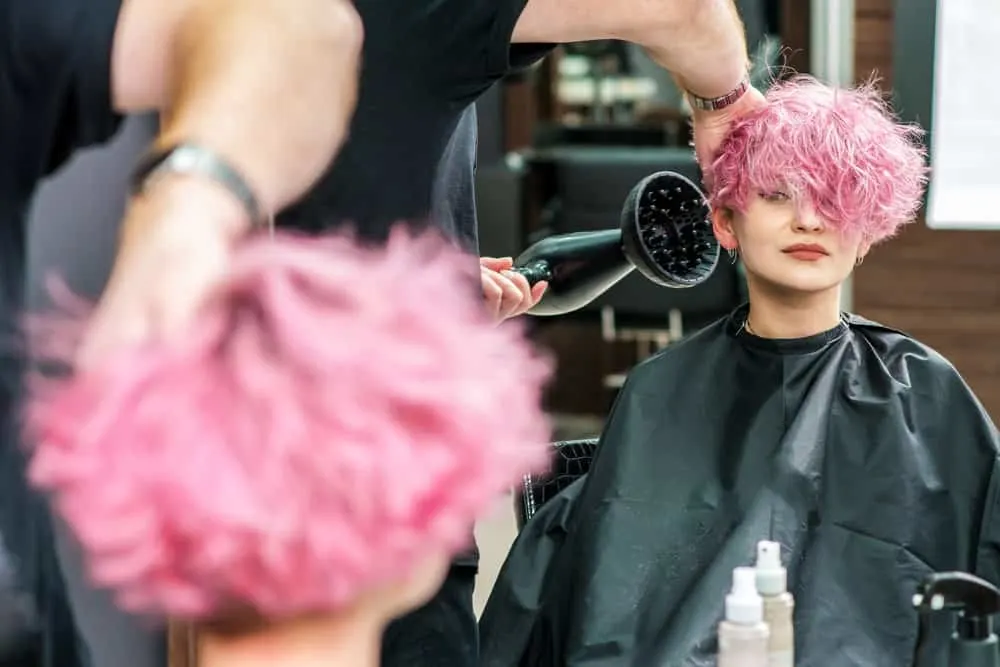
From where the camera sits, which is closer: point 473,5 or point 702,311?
point 473,5

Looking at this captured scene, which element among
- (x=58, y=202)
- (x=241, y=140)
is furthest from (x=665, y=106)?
(x=241, y=140)

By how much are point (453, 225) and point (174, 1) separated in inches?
17.3

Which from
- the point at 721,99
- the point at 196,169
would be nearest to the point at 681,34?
the point at 721,99

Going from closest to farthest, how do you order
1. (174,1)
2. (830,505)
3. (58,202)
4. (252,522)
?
(252,522) → (174,1) → (58,202) → (830,505)

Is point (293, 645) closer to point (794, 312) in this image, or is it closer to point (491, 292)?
point (491, 292)

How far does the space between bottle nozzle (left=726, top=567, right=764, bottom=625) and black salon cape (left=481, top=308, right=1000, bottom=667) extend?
35cm

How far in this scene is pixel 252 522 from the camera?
0.70 m

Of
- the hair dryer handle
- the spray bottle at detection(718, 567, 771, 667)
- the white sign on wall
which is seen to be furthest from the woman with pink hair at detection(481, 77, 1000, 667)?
the white sign on wall

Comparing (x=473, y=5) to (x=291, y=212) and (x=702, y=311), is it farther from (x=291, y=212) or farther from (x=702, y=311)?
(x=702, y=311)

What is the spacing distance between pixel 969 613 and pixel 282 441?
69cm

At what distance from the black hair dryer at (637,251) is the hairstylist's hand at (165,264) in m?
0.82

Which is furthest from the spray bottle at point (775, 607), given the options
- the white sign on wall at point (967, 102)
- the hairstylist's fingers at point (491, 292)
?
the white sign on wall at point (967, 102)

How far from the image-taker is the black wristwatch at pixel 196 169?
0.79 meters

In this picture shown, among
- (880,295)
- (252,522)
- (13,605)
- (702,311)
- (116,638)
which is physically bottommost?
(702,311)
